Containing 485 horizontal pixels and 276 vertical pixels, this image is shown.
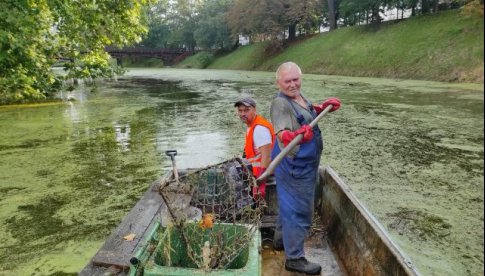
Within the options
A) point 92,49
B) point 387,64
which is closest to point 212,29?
point 387,64

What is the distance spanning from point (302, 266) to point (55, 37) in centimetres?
748

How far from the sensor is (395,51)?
27750mm

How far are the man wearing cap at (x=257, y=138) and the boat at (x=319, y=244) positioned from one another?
0.64 m

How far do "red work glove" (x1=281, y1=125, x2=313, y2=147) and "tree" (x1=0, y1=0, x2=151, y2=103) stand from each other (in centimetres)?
488

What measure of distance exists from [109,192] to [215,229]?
427 cm

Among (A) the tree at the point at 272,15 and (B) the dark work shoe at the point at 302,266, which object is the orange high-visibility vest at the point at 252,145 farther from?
(A) the tree at the point at 272,15

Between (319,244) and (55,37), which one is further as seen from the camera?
(55,37)

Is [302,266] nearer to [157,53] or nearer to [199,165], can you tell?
[199,165]

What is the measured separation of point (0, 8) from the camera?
635 centimetres

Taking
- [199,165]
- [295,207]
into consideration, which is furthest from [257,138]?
[199,165]

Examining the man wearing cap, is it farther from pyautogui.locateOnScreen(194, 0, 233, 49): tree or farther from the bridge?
the bridge

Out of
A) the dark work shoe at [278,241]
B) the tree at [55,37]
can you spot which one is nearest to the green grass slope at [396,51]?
the tree at [55,37]

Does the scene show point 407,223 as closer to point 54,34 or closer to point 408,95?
point 54,34

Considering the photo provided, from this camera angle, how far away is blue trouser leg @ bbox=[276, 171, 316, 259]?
3160 millimetres
